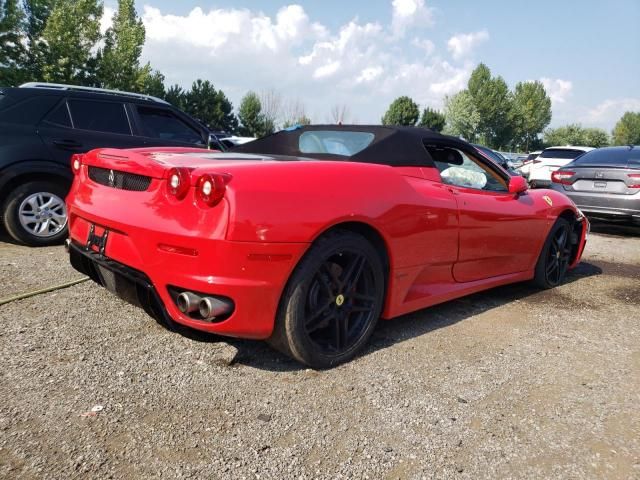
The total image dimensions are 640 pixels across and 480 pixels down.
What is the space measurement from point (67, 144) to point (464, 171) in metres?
4.00

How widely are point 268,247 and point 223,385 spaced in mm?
742

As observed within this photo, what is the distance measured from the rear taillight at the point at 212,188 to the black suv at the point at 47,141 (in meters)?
3.52

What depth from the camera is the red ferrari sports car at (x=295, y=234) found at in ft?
7.50

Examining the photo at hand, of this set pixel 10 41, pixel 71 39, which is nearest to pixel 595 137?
pixel 71 39

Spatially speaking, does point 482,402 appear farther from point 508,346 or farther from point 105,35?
point 105,35

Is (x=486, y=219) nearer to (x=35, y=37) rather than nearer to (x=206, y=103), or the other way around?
(x=35, y=37)

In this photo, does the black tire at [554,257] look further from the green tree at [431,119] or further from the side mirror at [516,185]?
the green tree at [431,119]

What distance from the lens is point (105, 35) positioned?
27703 millimetres

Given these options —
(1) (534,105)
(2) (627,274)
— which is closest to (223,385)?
(2) (627,274)

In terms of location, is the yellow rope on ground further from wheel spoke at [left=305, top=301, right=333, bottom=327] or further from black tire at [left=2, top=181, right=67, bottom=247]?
wheel spoke at [left=305, top=301, right=333, bottom=327]

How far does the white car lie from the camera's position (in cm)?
1368

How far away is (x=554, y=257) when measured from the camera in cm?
468

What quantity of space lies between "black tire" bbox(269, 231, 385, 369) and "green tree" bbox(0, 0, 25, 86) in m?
26.1

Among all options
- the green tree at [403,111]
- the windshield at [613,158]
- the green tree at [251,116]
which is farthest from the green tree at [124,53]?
the green tree at [403,111]
